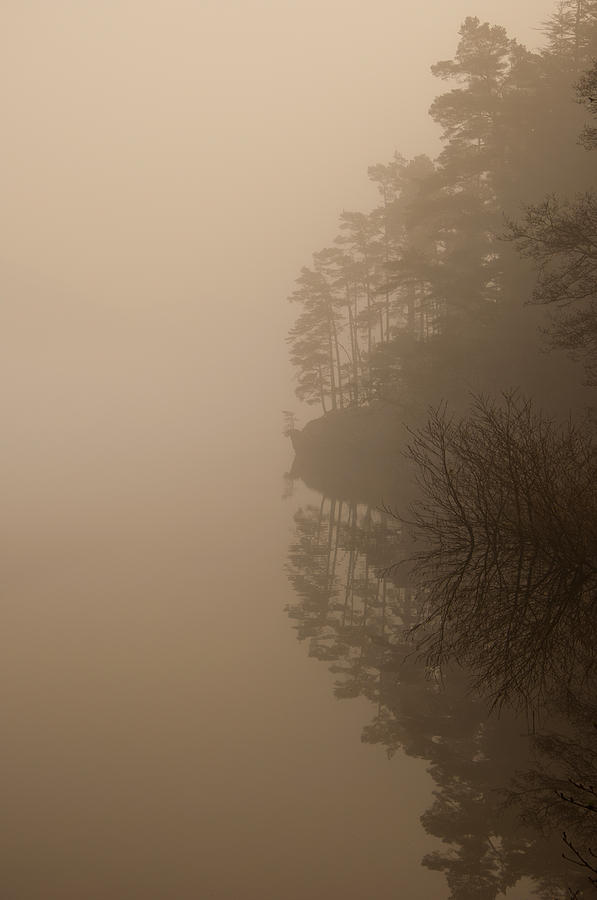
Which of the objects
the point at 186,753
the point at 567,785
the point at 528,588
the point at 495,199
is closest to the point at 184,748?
the point at 186,753

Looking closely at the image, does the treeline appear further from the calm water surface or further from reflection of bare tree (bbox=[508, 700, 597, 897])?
reflection of bare tree (bbox=[508, 700, 597, 897])

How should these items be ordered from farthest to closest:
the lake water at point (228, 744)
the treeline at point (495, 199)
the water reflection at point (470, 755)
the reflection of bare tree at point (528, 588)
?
the treeline at point (495, 199)
the reflection of bare tree at point (528, 588)
the lake water at point (228, 744)
the water reflection at point (470, 755)

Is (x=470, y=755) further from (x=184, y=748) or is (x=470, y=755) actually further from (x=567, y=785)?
(x=184, y=748)

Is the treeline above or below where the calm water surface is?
above

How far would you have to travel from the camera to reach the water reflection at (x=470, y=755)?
6.57 m

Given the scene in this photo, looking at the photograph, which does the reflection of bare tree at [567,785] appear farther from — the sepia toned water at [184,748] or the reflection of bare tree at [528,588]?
the sepia toned water at [184,748]

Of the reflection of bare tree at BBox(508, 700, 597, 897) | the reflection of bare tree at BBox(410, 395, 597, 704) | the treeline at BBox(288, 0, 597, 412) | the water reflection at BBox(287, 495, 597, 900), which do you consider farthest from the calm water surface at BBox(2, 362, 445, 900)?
the treeline at BBox(288, 0, 597, 412)

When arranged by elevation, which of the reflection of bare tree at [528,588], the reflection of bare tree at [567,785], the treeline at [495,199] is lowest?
the reflection of bare tree at [567,785]

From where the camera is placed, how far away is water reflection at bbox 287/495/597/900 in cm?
657

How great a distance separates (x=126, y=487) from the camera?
46.8 metres

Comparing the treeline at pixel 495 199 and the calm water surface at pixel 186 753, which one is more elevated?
the treeline at pixel 495 199

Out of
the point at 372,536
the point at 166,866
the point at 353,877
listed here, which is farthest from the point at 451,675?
the point at 372,536

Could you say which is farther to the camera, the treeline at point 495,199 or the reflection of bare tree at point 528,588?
the treeline at point 495,199

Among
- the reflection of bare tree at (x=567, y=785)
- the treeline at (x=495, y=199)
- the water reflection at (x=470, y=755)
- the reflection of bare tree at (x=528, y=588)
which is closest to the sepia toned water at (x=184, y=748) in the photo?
the water reflection at (x=470, y=755)
